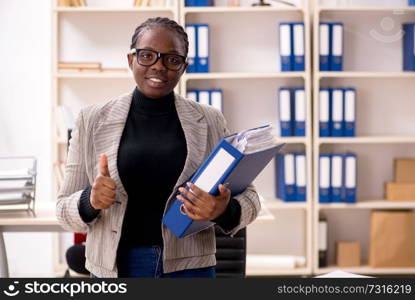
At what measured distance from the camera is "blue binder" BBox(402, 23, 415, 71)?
4469mm

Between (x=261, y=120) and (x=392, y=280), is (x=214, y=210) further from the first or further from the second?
(x=261, y=120)

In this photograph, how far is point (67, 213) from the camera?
148 centimetres

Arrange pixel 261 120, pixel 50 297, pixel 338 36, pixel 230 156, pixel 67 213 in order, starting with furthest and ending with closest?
pixel 261 120, pixel 338 36, pixel 67 213, pixel 230 156, pixel 50 297

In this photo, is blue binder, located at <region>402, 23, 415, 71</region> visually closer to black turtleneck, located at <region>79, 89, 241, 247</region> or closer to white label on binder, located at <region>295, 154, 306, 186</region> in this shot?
white label on binder, located at <region>295, 154, 306, 186</region>

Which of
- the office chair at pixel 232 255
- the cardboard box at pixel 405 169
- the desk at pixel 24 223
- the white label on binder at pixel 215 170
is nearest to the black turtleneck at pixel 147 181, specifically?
the white label on binder at pixel 215 170

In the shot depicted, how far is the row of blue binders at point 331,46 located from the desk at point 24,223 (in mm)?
2111

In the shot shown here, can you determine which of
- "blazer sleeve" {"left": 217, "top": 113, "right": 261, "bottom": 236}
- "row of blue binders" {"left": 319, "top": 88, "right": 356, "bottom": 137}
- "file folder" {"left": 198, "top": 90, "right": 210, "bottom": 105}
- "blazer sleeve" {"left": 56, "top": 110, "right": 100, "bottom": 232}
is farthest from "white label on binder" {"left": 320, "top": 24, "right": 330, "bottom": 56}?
"blazer sleeve" {"left": 56, "top": 110, "right": 100, "bottom": 232}

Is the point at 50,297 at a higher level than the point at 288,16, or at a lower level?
lower

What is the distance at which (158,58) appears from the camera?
1473 millimetres

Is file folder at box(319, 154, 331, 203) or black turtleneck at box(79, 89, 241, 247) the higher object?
black turtleneck at box(79, 89, 241, 247)

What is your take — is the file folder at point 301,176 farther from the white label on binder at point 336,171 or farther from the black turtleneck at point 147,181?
the black turtleneck at point 147,181

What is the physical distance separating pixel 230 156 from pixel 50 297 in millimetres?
469

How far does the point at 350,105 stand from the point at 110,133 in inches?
121

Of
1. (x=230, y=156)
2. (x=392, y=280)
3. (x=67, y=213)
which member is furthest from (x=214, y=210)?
(x=392, y=280)
